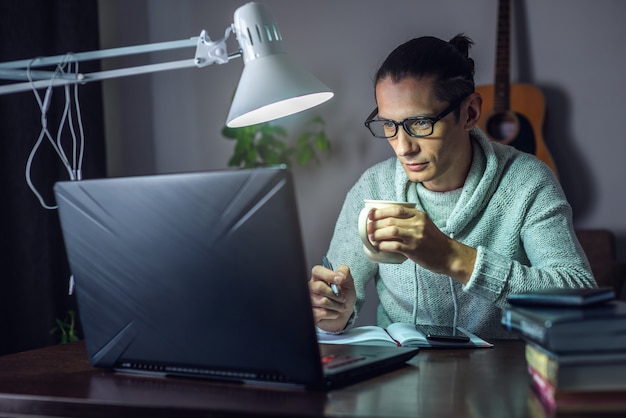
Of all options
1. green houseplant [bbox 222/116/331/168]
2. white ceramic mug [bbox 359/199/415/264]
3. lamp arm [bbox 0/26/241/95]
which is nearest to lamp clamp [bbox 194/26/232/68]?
lamp arm [bbox 0/26/241/95]

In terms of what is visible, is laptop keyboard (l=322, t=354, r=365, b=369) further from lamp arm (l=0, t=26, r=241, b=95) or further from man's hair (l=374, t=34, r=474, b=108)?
man's hair (l=374, t=34, r=474, b=108)

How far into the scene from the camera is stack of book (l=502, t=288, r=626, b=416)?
29.4 inches

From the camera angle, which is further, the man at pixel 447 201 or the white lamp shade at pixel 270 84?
the man at pixel 447 201

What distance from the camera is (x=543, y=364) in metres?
0.80

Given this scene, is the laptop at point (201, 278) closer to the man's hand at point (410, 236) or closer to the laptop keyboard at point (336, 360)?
the laptop keyboard at point (336, 360)

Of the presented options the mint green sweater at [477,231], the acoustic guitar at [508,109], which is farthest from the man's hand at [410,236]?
the acoustic guitar at [508,109]

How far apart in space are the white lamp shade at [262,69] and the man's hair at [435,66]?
41 cm

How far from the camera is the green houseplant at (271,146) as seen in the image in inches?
119

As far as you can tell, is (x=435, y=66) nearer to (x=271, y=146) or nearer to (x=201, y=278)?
(x=201, y=278)

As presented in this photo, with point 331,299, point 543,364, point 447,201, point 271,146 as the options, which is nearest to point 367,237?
point 331,299

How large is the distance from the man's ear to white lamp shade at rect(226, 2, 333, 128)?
550mm

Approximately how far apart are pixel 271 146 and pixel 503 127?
0.96m

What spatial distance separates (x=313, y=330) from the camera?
2.64ft

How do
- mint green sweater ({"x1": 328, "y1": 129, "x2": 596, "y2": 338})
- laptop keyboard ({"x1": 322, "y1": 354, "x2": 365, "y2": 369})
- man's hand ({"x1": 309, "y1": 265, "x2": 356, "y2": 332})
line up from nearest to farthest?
1. laptop keyboard ({"x1": 322, "y1": 354, "x2": 365, "y2": 369})
2. man's hand ({"x1": 309, "y1": 265, "x2": 356, "y2": 332})
3. mint green sweater ({"x1": 328, "y1": 129, "x2": 596, "y2": 338})
